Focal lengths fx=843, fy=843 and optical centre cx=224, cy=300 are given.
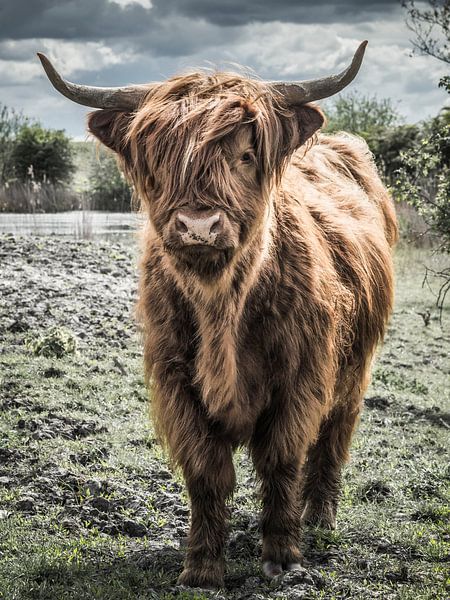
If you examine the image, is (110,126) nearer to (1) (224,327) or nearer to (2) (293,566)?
(1) (224,327)

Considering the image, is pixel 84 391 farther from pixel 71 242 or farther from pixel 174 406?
pixel 71 242

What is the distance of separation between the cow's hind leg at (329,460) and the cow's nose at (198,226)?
1811mm

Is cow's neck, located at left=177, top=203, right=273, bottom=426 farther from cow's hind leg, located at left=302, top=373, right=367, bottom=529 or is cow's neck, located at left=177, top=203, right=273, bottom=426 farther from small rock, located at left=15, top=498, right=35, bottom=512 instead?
small rock, located at left=15, top=498, right=35, bottom=512

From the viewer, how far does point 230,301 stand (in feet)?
11.8

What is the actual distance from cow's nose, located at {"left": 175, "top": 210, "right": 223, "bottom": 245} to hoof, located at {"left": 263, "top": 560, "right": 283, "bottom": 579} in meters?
1.60

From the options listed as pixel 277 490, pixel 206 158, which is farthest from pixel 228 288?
pixel 277 490

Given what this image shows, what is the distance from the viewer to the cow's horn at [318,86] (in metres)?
3.43

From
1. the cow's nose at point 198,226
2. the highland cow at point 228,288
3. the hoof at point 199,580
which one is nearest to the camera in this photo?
the cow's nose at point 198,226

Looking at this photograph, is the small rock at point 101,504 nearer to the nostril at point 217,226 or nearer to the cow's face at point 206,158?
the cow's face at point 206,158

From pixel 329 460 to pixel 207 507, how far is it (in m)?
1.24

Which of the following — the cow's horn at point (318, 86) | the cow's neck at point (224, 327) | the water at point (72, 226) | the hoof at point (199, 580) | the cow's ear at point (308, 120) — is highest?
the cow's horn at point (318, 86)

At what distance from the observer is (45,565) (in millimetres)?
3789

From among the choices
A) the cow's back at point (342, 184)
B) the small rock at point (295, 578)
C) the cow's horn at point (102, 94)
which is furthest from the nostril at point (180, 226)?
the small rock at point (295, 578)

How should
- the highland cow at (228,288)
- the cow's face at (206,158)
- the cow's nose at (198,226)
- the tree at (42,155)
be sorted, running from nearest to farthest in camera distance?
the cow's nose at (198,226), the cow's face at (206,158), the highland cow at (228,288), the tree at (42,155)
